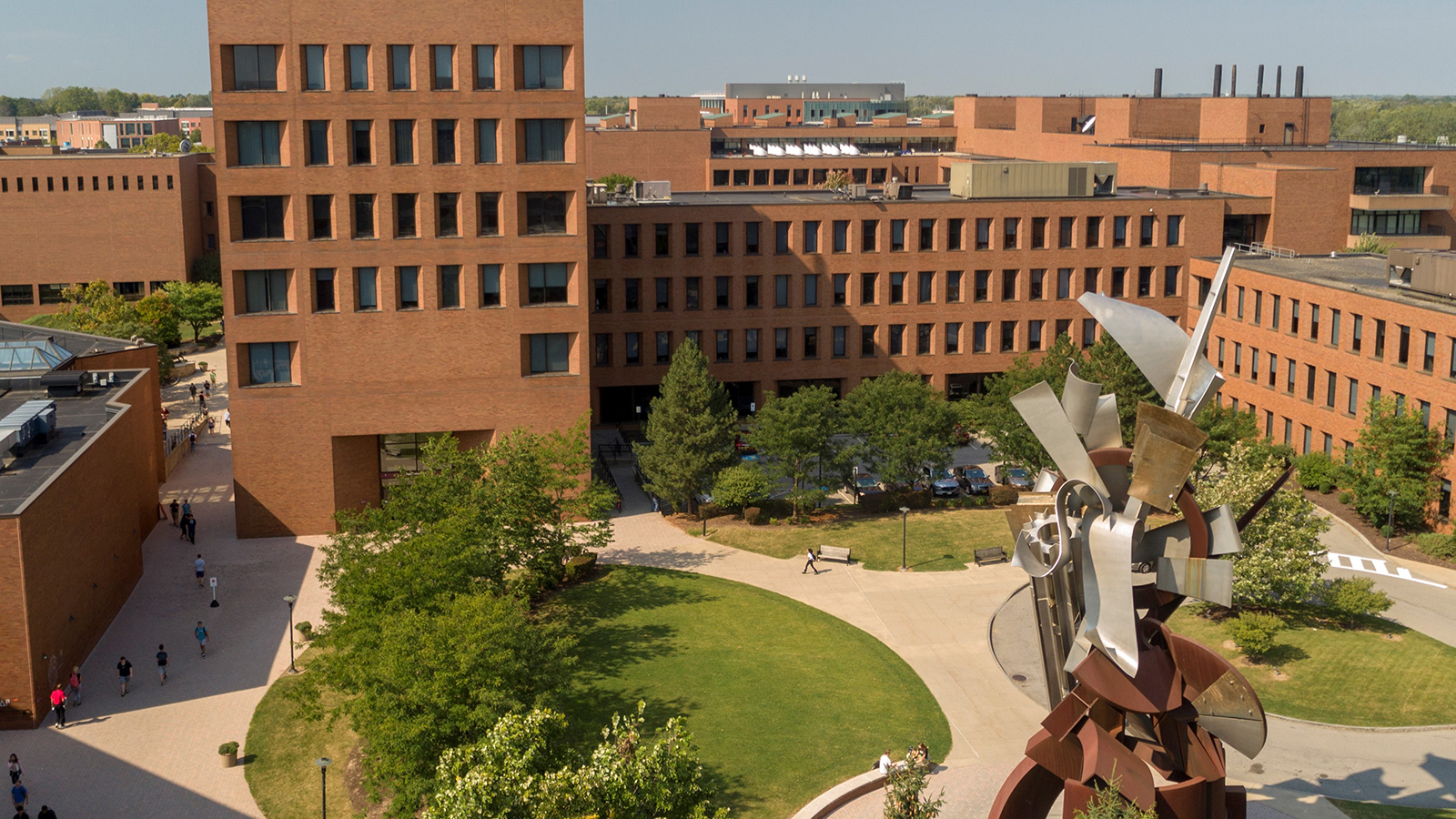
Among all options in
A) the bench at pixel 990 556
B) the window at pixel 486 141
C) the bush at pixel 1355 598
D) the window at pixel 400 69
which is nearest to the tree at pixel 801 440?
the bench at pixel 990 556

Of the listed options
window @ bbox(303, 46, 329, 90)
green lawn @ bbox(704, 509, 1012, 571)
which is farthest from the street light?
window @ bbox(303, 46, 329, 90)

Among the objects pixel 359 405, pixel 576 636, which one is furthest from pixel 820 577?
pixel 359 405

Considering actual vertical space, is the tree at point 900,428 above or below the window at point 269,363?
below

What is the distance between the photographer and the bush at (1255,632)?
41.4 metres

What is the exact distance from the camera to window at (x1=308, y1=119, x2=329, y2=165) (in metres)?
56.2

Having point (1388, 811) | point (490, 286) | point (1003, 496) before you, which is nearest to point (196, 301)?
point (490, 286)

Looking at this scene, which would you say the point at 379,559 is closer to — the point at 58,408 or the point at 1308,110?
the point at 58,408

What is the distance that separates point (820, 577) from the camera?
5203 centimetres

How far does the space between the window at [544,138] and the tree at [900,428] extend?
58.4 feet

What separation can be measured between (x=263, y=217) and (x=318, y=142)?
404 cm

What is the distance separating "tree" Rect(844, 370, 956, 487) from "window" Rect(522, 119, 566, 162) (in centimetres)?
1781

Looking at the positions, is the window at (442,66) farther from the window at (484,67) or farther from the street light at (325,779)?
the street light at (325,779)

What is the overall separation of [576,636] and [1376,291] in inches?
1612

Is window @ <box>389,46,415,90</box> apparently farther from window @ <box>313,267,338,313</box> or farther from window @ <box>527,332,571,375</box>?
window @ <box>527,332,571,375</box>
